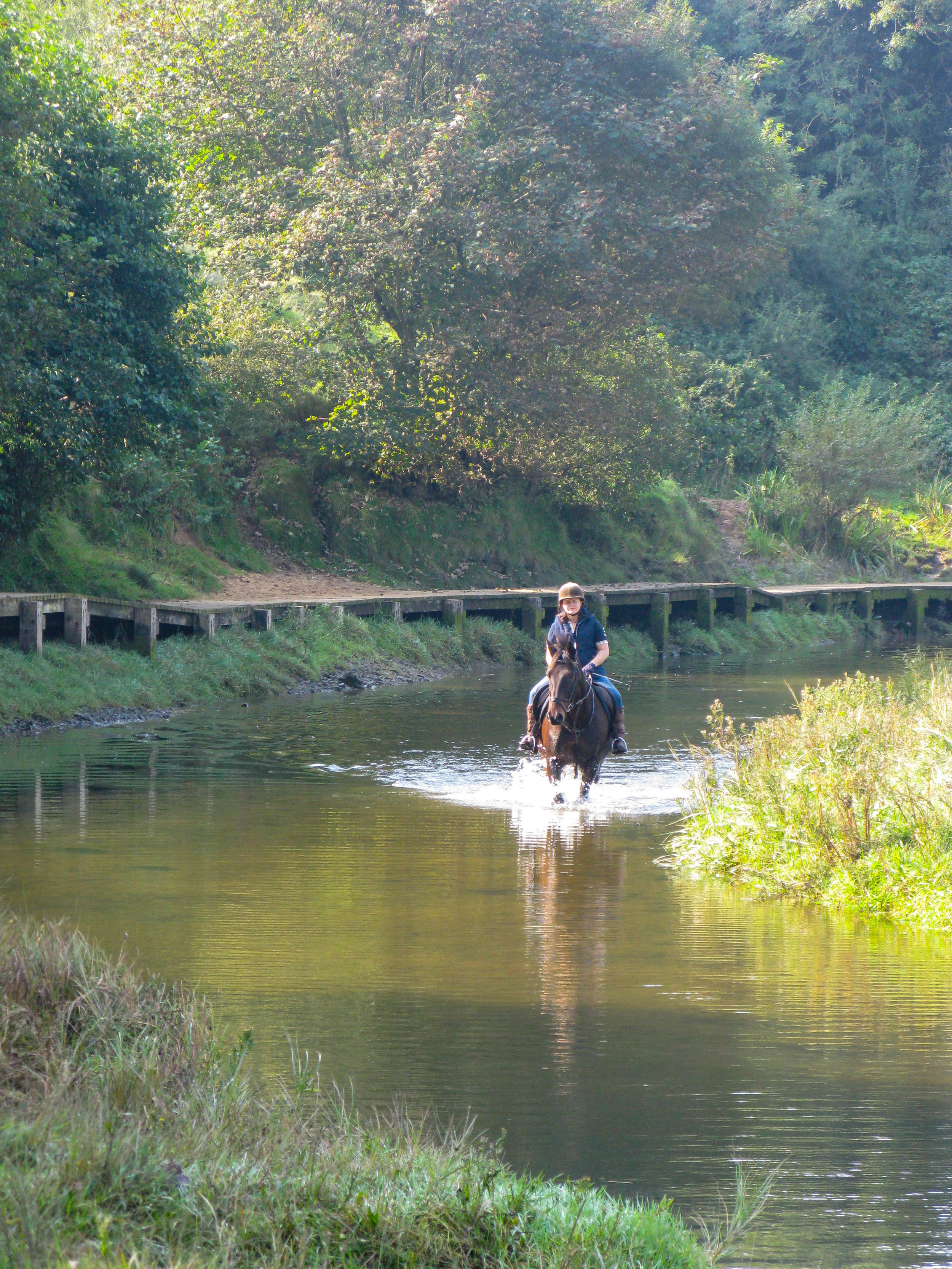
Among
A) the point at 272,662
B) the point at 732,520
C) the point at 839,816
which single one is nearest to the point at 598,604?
the point at 272,662

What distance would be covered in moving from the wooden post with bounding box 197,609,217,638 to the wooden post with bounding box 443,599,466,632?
6912 mm

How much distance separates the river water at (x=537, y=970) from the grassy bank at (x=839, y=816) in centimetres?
40

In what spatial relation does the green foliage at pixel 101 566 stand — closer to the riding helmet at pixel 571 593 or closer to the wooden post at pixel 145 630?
the wooden post at pixel 145 630

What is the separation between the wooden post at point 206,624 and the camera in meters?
23.7

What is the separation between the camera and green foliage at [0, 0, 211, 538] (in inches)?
753

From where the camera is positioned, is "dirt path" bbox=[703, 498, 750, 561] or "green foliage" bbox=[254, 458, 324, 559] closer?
"green foliage" bbox=[254, 458, 324, 559]

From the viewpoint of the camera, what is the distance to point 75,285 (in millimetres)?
21172

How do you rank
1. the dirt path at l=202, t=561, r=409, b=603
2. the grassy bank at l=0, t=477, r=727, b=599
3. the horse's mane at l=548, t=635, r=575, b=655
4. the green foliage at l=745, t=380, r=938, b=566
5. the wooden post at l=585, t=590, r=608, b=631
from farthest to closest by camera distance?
the green foliage at l=745, t=380, r=938, b=566
the wooden post at l=585, t=590, r=608, b=631
the dirt path at l=202, t=561, r=409, b=603
the grassy bank at l=0, t=477, r=727, b=599
the horse's mane at l=548, t=635, r=575, b=655

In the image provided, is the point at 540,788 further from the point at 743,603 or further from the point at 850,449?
the point at 850,449

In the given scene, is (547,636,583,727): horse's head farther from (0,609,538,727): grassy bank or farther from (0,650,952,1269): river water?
(0,609,538,727): grassy bank

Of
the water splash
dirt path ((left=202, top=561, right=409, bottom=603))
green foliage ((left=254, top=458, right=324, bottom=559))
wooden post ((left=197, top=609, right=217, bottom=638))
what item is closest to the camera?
the water splash

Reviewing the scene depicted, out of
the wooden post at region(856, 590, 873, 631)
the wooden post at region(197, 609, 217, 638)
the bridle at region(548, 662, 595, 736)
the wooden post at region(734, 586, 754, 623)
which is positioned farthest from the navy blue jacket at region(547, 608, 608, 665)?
the wooden post at region(856, 590, 873, 631)

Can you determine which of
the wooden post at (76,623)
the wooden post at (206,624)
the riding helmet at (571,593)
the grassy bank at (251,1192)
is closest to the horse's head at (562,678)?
the riding helmet at (571,593)

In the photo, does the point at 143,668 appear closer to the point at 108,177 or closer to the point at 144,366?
the point at 144,366
